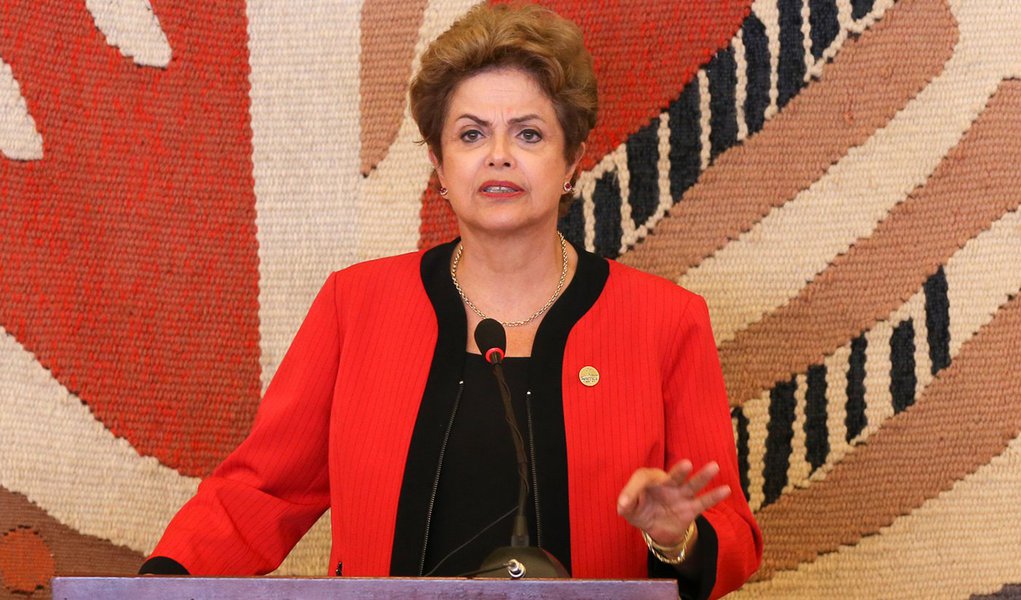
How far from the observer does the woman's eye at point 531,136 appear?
185cm

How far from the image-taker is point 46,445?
221cm

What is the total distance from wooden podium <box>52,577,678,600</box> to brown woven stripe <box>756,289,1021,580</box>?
3.75 feet

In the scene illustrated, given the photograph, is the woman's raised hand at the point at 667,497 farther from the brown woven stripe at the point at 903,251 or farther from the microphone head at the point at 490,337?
the brown woven stripe at the point at 903,251

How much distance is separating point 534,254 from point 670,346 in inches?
10.5

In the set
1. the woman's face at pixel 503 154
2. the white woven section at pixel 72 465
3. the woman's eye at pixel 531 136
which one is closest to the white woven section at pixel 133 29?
the white woven section at pixel 72 465

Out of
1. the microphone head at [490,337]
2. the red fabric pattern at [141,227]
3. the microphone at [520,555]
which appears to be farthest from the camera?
the red fabric pattern at [141,227]

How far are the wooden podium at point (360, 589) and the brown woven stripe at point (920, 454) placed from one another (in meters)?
1.14

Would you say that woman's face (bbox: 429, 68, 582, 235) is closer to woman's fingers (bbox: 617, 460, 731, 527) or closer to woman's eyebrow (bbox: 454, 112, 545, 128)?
woman's eyebrow (bbox: 454, 112, 545, 128)

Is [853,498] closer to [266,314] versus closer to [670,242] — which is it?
[670,242]

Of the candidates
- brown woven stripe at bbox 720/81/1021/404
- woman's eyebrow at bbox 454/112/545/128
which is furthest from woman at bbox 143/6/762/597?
brown woven stripe at bbox 720/81/1021/404

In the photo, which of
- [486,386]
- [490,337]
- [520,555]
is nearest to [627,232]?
[486,386]

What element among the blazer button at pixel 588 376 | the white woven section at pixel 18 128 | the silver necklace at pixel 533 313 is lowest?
the blazer button at pixel 588 376

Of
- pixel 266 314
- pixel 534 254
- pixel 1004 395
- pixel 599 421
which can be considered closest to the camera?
pixel 599 421

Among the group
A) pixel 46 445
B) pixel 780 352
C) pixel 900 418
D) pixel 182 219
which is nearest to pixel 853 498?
pixel 900 418
